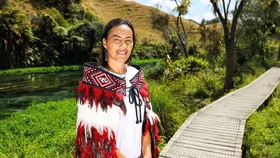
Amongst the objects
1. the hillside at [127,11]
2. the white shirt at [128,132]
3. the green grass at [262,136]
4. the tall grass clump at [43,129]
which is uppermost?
the hillside at [127,11]

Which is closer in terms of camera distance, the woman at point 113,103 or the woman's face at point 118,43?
the woman at point 113,103

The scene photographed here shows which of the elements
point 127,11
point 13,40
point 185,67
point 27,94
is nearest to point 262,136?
point 185,67

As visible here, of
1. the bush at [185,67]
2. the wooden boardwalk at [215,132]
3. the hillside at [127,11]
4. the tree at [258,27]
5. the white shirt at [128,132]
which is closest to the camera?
the white shirt at [128,132]

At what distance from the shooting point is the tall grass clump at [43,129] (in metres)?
5.66

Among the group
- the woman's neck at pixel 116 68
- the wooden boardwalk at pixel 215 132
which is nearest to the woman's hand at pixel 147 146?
the woman's neck at pixel 116 68

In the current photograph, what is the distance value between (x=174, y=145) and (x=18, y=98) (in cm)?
1134

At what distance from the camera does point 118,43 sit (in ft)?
5.89

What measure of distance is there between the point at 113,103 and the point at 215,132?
Answer: 13.8ft

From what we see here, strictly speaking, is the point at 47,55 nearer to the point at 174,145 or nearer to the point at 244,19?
the point at 244,19

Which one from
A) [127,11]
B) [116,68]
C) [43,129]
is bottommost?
[43,129]

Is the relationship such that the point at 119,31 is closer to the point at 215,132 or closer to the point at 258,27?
the point at 215,132

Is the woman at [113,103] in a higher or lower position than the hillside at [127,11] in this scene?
lower

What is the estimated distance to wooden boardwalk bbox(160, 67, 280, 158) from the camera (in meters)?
4.50

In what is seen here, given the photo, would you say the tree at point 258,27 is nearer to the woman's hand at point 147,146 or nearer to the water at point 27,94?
the water at point 27,94
